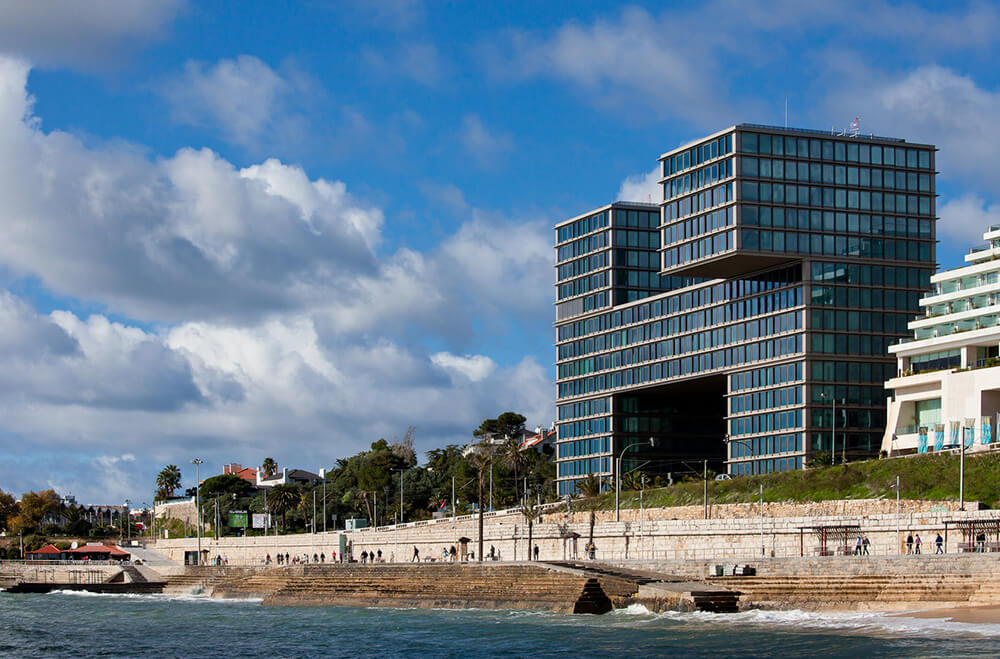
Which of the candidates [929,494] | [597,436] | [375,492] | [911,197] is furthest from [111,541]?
[929,494]

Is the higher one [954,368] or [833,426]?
[954,368]

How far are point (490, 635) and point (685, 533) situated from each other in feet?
92.7

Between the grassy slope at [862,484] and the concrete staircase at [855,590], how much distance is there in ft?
78.7

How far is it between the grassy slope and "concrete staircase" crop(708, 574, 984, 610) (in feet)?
78.7

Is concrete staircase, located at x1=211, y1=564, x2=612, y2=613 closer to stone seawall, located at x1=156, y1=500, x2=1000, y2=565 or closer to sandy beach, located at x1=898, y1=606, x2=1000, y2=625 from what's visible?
stone seawall, located at x1=156, y1=500, x2=1000, y2=565

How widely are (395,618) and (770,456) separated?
5622 centimetres

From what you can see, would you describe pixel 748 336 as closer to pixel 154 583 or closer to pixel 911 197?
pixel 911 197

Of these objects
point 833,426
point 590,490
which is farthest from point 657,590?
point 590,490

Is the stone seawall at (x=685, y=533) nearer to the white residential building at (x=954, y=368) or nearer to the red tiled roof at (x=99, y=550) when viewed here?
the white residential building at (x=954, y=368)

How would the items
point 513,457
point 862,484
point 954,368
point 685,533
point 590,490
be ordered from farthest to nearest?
point 513,457, point 590,490, point 954,368, point 862,484, point 685,533

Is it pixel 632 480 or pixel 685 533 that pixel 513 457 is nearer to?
pixel 632 480

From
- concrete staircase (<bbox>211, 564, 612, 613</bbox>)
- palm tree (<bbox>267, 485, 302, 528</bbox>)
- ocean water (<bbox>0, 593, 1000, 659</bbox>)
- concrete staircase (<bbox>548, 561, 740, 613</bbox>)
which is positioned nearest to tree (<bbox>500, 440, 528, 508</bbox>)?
palm tree (<bbox>267, 485, 302, 528</bbox>)

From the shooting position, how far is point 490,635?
60.2 meters

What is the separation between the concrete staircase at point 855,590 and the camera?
56250 millimetres
